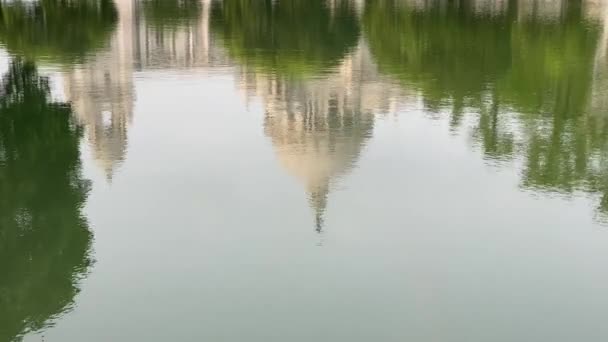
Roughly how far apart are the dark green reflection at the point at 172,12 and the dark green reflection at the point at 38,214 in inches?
1131

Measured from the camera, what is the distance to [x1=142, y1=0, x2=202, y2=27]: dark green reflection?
4953 cm

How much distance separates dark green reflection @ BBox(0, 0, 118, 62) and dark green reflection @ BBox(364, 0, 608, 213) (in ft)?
38.3

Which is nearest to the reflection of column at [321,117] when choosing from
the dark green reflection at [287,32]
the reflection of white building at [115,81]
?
the dark green reflection at [287,32]

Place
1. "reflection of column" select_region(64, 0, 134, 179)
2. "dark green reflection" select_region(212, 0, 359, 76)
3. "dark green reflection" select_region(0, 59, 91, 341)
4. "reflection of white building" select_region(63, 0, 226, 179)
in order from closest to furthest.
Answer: "dark green reflection" select_region(0, 59, 91, 341), "reflection of column" select_region(64, 0, 134, 179), "reflection of white building" select_region(63, 0, 226, 179), "dark green reflection" select_region(212, 0, 359, 76)

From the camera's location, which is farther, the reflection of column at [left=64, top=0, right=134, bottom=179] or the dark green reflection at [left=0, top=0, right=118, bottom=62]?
the dark green reflection at [left=0, top=0, right=118, bottom=62]

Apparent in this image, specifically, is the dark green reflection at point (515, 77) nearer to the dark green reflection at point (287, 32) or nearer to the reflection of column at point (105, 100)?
the dark green reflection at point (287, 32)

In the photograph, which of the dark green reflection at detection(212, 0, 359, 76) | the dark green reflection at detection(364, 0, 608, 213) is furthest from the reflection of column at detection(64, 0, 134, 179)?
the dark green reflection at detection(364, 0, 608, 213)

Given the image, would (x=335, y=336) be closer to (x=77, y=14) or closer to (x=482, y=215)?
(x=482, y=215)

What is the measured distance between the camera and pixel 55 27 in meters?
36.6

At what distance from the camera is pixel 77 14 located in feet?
137

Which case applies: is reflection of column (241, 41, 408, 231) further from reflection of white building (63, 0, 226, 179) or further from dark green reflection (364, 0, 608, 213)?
reflection of white building (63, 0, 226, 179)

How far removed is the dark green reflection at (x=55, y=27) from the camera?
30.2 meters

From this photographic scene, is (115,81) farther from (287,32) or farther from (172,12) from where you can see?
(172,12)

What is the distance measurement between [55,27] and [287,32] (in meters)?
10.3
